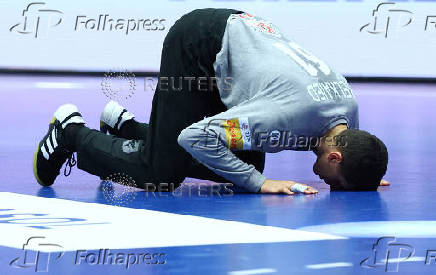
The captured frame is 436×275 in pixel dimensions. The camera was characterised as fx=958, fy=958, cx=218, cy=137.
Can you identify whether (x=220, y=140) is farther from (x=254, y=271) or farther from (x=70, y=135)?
(x=254, y=271)

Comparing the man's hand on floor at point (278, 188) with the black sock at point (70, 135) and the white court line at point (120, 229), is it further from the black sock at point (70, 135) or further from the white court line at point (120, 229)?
the black sock at point (70, 135)

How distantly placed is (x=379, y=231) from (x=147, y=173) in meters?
1.57

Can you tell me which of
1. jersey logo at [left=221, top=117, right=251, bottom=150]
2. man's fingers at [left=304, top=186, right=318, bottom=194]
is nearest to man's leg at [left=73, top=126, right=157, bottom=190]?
jersey logo at [left=221, top=117, right=251, bottom=150]

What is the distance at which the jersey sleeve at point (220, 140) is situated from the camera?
4.55 m

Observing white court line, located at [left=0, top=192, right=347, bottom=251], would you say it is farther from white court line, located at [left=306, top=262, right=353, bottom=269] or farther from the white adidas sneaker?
the white adidas sneaker

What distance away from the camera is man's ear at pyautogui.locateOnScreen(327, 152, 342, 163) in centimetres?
463

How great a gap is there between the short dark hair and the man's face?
3 centimetres

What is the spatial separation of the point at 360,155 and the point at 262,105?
0.53 m

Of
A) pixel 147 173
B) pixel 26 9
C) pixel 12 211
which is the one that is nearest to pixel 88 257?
pixel 12 211

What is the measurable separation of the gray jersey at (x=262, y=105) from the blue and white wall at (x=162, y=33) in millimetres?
7934

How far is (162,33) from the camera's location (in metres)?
13.2

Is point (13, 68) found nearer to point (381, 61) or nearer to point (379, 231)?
point (381, 61)

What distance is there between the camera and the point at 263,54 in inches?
191

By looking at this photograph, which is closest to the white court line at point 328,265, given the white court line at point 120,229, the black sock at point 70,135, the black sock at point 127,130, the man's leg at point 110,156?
the white court line at point 120,229
